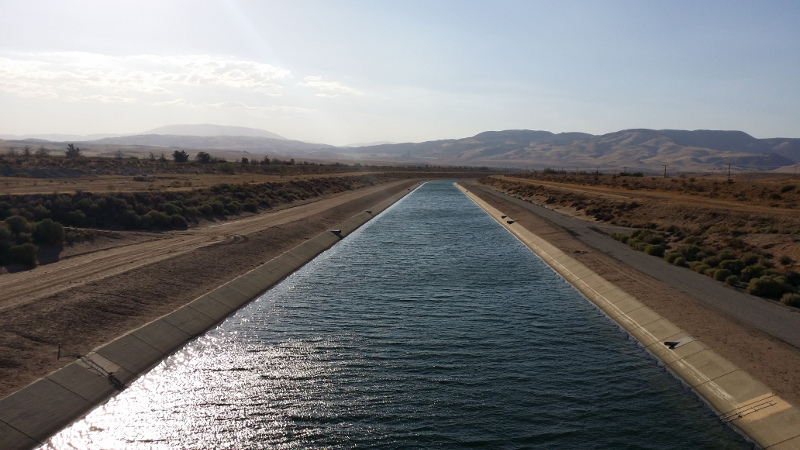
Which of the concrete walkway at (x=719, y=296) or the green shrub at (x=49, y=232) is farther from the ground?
the green shrub at (x=49, y=232)

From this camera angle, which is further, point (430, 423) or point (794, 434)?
point (430, 423)

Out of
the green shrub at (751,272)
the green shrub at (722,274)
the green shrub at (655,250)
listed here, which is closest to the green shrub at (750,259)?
the green shrub at (751,272)

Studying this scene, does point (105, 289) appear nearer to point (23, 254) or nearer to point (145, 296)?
point (145, 296)

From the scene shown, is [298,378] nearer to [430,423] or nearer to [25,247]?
[430,423]

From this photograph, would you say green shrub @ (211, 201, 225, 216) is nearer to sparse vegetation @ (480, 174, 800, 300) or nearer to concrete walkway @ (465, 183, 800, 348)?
concrete walkway @ (465, 183, 800, 348)

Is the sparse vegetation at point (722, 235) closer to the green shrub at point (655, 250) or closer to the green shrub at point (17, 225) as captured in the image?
the green shrub at point (655, 250)

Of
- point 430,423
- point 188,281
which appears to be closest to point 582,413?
point 430,423
